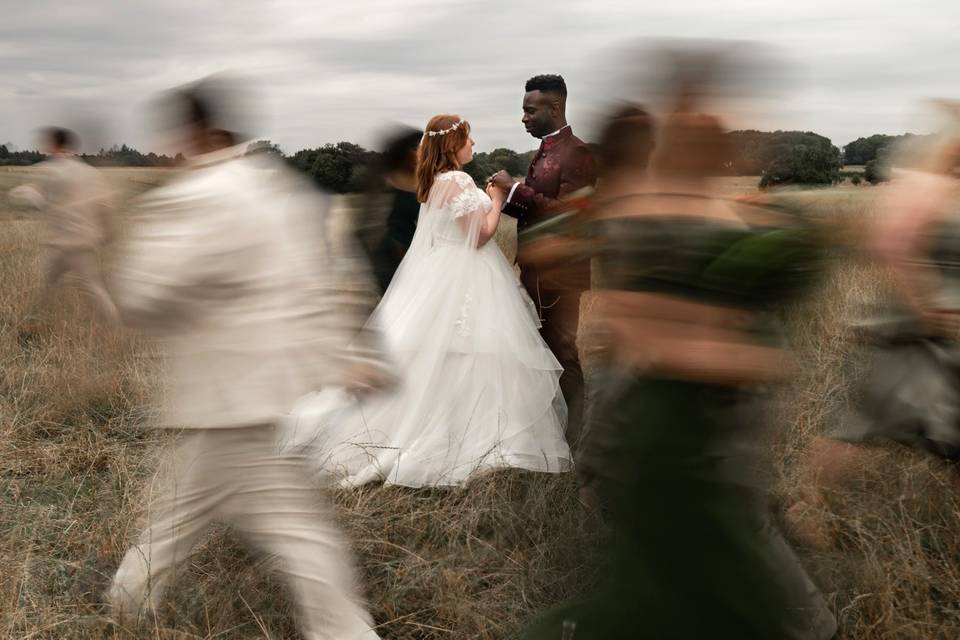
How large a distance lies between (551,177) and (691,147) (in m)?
3.18

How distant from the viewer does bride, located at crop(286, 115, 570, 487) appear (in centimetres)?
462

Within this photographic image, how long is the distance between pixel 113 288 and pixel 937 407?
9.18ft

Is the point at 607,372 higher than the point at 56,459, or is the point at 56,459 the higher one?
the point at 607,372

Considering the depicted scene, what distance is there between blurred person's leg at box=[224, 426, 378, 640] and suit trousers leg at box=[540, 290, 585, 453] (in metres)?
2.54

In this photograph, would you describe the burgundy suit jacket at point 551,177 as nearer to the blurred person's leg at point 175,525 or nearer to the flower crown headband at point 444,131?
the flower crown headband at point 444,131

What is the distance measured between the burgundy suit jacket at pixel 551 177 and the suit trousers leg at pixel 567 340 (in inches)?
20.8

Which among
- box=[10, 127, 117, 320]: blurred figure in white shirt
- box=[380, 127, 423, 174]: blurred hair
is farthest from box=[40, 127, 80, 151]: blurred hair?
box=[380, 127, 423, 174]: blurred hair

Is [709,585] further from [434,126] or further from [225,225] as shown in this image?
[434,126]

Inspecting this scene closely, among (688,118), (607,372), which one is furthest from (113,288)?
(688,118)

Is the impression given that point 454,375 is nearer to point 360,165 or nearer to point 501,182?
point 501,182

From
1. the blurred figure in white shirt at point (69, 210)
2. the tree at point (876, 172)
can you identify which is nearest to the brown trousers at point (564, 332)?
the tree at point (876, 172)

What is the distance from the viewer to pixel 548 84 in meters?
5.14

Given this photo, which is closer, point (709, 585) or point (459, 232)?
Result: point (709, 585)

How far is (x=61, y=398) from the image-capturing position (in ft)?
18.8
